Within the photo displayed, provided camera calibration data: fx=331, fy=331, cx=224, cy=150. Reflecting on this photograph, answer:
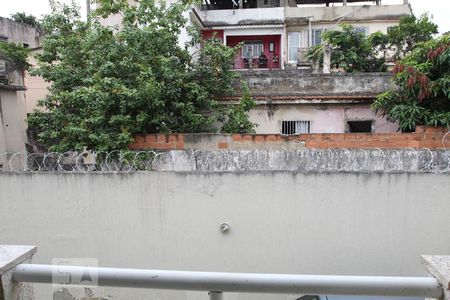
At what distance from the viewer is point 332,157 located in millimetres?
4453

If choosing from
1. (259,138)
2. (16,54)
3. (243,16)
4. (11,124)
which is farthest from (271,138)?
(243,16)

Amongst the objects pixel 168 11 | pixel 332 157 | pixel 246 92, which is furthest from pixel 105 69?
pixel 332 157

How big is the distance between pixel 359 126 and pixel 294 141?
2.96m

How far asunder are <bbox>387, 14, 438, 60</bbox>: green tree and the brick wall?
308 inches

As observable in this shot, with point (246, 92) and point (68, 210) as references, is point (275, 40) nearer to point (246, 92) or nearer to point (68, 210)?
point (246, 92)

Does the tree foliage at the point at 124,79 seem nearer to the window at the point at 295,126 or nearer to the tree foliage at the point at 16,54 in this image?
the tree foliage at the point at 16,54

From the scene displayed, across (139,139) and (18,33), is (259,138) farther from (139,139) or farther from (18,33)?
(18,33)

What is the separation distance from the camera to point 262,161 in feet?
15.3

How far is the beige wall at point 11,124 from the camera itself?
7.81m

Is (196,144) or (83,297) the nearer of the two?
(83,297)

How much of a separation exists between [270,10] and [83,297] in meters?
15.0

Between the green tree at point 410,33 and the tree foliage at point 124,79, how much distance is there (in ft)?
27.9

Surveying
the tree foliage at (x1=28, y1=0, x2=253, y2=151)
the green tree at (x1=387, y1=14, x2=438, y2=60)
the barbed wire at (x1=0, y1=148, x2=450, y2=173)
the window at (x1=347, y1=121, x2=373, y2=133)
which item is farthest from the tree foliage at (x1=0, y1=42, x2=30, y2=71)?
the green tree at (x1=387, y1=14, x2=438, y2=60)

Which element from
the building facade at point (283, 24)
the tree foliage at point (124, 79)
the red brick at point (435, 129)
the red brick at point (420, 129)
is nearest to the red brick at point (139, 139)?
the tree foliage at point (124, 79)
